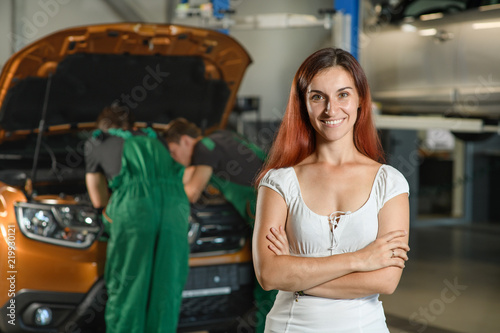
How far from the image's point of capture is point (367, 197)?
1.43 m

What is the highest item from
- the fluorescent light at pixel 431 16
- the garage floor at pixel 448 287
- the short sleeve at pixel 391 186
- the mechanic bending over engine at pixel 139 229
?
the fluorescent light at pixel 431 16

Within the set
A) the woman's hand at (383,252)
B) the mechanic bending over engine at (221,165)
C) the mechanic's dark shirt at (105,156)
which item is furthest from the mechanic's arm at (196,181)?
the woman's hand at (383,252)

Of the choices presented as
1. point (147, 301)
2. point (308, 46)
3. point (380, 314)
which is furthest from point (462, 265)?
point (380, 314)

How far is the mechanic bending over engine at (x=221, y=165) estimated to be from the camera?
9.90ft

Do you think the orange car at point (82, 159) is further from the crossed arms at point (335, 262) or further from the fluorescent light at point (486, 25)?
the fluorescent light at point (486, 25)

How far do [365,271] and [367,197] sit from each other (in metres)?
0.18

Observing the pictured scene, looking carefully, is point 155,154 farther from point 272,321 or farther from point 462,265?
point 462,265

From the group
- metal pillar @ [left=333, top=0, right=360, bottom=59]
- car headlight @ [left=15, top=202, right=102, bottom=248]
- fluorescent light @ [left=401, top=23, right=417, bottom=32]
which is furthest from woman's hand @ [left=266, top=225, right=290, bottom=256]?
fluorescent light @ [left=401, top=23, right=417, bottom=32]

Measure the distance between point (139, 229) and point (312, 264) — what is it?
1588 mm

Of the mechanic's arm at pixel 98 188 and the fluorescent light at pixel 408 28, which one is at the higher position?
the fluorescent light at pixel 408 28

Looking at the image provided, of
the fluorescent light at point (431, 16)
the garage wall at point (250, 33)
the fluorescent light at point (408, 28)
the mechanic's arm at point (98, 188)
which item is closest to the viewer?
the mechanic's arm at point (98, 188)

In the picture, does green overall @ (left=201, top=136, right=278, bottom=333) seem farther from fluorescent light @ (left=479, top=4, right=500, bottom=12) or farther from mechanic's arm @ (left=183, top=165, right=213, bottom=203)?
fluorescent light @ (left=479, top=4, right=500, bottom=12)

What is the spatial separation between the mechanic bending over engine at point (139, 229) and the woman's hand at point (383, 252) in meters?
1.61

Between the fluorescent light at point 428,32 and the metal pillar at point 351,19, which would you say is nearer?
the metal pillar at point 351,19
